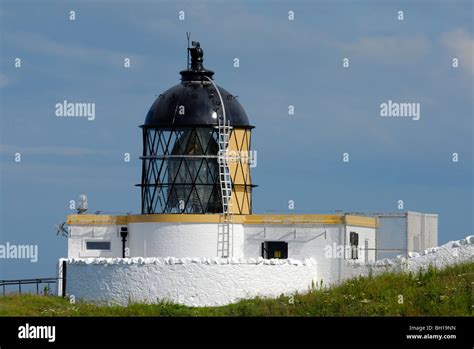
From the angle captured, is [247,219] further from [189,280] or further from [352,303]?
[352,303]

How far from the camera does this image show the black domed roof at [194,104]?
178 ft

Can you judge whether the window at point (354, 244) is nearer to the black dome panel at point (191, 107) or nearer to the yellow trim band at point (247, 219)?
the yellow trim band at point (247, 219)

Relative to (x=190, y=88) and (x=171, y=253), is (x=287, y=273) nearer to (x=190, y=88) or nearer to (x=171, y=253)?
(x=171, y=253)

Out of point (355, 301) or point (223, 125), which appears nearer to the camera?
point (355, 301)

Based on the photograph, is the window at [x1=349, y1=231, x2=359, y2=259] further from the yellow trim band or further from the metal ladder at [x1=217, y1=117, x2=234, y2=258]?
the metal ladder at [x1=217, y1=117, x2=234, y2=258]

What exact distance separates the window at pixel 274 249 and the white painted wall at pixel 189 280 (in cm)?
277

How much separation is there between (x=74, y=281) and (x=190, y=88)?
28.3ft

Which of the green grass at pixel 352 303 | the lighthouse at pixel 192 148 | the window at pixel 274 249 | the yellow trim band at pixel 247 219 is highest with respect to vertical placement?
the lighthouse at pixel 192 148

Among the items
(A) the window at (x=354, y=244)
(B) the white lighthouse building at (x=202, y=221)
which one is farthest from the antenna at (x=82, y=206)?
(A) the window at (x=354, y=244)

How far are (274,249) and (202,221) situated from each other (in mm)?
3040

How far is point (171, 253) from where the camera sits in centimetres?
5331

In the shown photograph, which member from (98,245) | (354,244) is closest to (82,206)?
(98,245)
